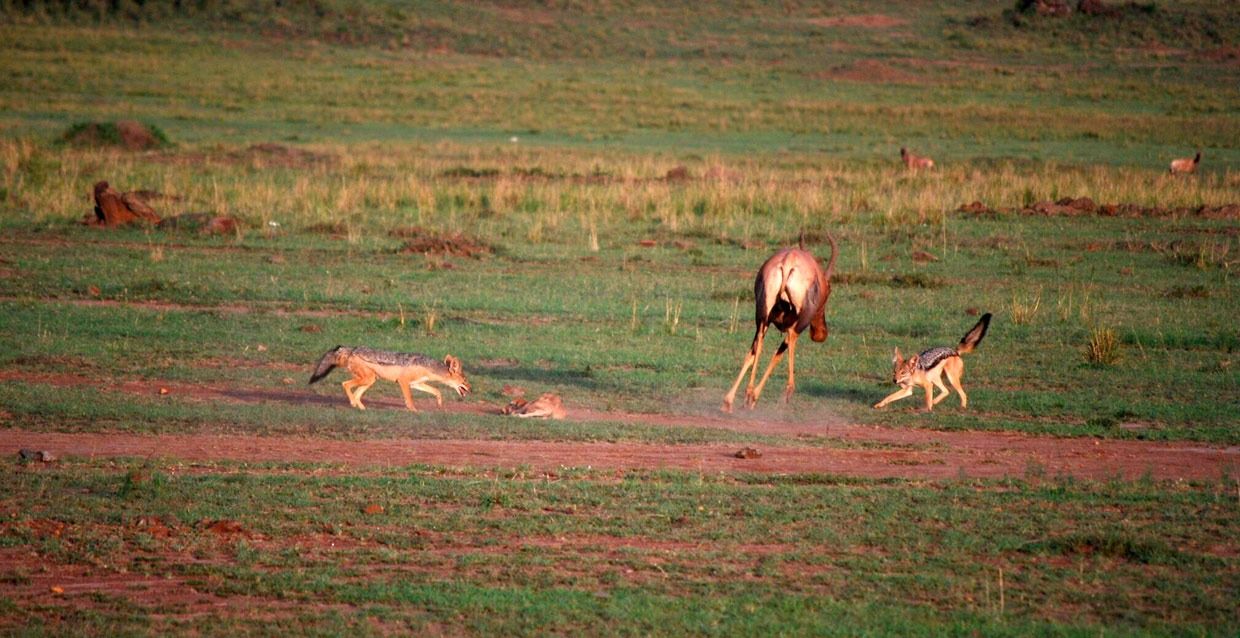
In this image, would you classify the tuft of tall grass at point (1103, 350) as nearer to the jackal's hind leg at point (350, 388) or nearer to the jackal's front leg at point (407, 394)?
the jackal's front leg at point (407, 394)

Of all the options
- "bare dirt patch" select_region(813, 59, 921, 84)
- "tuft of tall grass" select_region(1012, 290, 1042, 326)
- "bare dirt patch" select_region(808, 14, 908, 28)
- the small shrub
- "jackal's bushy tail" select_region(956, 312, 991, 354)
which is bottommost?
the small shrub

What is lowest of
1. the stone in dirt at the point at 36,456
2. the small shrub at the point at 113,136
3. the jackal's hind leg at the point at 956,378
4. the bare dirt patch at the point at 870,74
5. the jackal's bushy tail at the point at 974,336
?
the small shrub at the point at 113,136

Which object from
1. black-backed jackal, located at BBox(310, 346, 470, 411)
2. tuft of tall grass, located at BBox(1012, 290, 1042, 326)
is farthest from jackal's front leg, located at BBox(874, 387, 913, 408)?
tuft of tall grass, located at BBox(1012, 290, 1042, 326)

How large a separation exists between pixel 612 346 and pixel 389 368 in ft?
11.1

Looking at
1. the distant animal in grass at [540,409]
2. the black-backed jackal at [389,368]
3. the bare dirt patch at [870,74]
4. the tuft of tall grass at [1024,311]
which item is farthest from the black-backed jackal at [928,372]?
the bare dirt patch at [870,74]

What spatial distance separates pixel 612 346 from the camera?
43.0ft

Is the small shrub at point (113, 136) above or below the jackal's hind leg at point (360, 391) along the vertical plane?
below

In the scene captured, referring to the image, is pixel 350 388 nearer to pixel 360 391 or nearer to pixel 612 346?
pixel 360 391

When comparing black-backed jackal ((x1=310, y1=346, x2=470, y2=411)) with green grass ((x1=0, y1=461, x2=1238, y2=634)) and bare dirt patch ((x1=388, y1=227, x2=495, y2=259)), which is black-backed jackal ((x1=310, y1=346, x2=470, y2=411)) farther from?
bare dirt patch ((x1=388, y1=227, x2=495, y2=259))

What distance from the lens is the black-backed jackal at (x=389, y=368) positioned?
9945 millimetres

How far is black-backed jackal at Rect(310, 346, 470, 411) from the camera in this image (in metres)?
9.95

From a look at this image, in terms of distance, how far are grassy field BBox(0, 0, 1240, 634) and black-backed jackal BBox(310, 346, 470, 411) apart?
0.26 meters

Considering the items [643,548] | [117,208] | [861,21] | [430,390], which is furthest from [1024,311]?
[861,21]

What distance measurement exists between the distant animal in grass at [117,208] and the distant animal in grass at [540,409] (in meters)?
11.5
